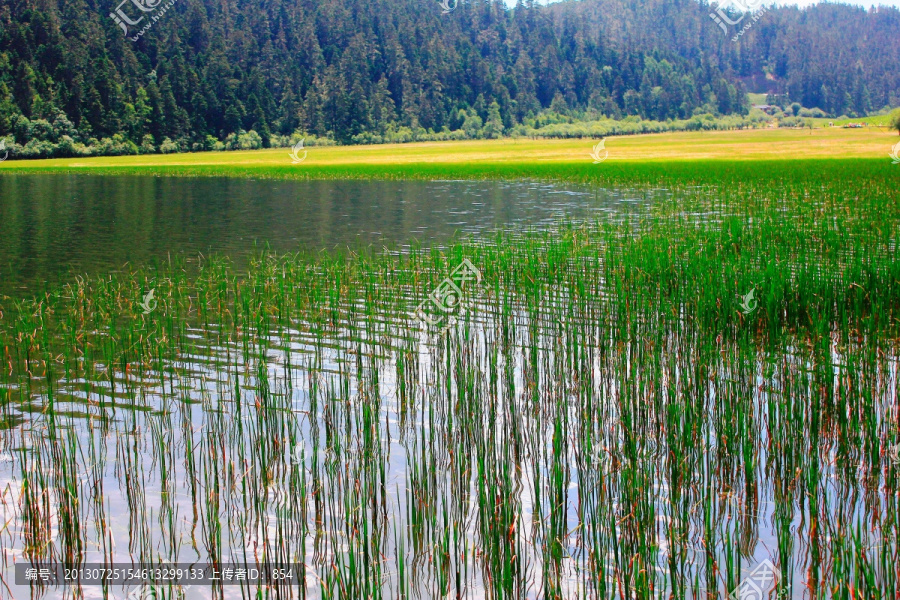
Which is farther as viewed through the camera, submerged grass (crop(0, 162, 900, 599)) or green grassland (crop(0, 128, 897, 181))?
green grassland (crop(0, 128, 897, 181))

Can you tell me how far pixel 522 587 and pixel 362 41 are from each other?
151267 millimetres

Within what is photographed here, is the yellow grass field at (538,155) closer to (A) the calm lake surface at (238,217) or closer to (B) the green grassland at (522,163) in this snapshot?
(B) the green grassland at (522,163)

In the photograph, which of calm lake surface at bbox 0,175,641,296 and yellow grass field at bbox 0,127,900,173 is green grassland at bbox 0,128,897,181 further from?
calm lake surface at bbox 0,175,641,296

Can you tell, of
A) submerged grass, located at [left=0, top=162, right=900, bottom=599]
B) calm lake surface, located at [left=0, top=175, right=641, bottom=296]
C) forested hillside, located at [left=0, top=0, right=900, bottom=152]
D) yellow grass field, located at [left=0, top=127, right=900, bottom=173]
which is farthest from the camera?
forested hillside, located at [left=0, top=0, right=900, bottom=152]

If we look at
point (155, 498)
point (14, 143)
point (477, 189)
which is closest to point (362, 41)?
point (14, 143)

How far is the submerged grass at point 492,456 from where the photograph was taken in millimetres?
4375

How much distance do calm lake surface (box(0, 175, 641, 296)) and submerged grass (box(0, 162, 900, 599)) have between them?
8571 millimetres

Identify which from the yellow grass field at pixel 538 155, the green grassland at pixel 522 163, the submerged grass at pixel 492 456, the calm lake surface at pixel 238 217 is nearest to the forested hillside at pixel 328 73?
the yellow grass field at pixel 538 155

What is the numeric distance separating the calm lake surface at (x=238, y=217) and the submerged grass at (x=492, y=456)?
857 cm

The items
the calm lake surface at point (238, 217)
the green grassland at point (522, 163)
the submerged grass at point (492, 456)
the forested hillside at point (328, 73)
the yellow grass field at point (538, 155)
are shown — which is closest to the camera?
the submerged grass at point (492, 456)

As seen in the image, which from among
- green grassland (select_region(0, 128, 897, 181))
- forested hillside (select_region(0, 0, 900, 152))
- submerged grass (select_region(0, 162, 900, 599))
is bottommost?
submerged grass (select_region(0, 162, 900, 599))

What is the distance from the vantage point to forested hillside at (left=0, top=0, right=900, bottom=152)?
10931cm

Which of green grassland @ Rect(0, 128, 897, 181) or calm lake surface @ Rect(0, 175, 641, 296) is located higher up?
green grassland @ Rect(0, 128, 897, 181)

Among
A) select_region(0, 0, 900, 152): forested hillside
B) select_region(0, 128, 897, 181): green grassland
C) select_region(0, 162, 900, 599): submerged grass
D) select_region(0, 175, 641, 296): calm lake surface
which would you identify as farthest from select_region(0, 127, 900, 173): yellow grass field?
select_region(0, 162, 900, 599): submerged grass
